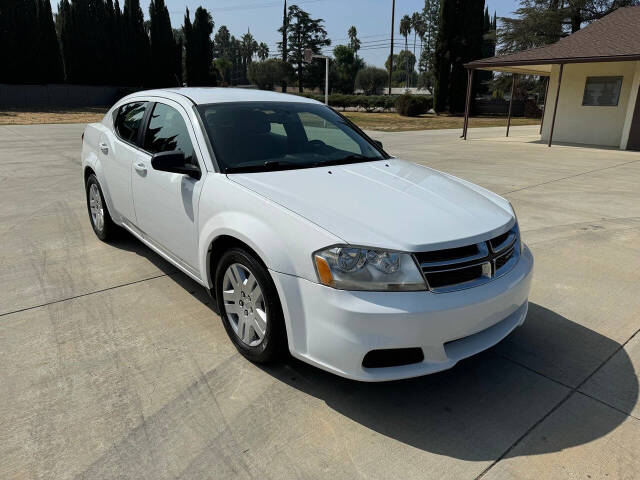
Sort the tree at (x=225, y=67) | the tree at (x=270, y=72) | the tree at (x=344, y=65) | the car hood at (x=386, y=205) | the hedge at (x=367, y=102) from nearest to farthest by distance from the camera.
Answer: the car hood at (x=386, y=205), the hedge at (x=367, y=102), the tree at (x=270, y=72), the tree at (x=344, y=65), the tree at (x=225, y=67)

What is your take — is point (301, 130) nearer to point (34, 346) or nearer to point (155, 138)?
point (155, 138)

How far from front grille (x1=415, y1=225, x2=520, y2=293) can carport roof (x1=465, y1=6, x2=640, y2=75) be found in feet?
47.4

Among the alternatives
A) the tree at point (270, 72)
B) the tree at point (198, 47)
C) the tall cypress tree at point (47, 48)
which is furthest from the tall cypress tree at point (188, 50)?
the tree at point (270, 72)

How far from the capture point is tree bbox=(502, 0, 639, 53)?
1266 inches

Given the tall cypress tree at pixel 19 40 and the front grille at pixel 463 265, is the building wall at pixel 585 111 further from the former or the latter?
the tall cypress tree at pixel 19 40

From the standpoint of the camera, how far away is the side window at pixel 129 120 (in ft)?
14.0

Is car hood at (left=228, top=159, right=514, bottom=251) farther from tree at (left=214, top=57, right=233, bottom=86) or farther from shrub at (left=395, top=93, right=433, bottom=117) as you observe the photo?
tree at (left=214, top=57, right=233, bottom=86)

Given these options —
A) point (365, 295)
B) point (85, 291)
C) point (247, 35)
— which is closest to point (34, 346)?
point (85, 291)

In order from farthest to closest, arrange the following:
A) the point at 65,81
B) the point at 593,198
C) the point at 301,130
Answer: the point at 65,81, the point at 593,198, the point at 301,130

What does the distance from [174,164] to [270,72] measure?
2707 inches

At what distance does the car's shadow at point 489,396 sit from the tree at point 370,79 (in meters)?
83.3

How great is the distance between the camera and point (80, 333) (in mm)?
3322

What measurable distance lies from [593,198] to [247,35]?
134m

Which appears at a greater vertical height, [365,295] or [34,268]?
[365,295]
